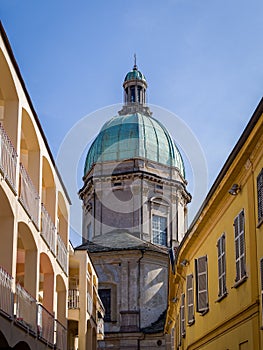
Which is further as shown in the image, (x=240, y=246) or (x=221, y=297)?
(x=221, y=297)

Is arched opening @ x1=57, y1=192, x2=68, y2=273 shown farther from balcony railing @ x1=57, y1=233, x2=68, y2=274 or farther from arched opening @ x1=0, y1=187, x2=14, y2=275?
arched opening @ x1=0, y1=187, x2=14, y2=275

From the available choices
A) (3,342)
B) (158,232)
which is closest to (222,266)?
(3,342)

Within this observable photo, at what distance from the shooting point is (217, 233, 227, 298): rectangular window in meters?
17.8

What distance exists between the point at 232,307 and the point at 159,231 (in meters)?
37.2

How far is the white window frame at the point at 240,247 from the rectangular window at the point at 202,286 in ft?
15.0

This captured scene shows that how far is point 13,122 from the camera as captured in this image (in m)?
16.5

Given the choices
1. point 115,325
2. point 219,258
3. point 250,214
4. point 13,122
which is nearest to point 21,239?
point 13,122

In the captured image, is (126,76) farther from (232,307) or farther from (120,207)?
Result: (232,307)

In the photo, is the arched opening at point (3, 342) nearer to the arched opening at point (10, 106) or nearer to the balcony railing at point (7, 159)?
the balcony railing at point (7, 159)

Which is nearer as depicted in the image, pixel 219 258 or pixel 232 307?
pixel 232 307

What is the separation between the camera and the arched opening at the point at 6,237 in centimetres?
1567

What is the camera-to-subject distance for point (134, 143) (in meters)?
56.0

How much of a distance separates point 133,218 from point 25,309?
36261mm

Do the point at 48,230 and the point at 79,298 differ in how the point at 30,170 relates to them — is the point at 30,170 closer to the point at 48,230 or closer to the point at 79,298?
the point at 48,230
